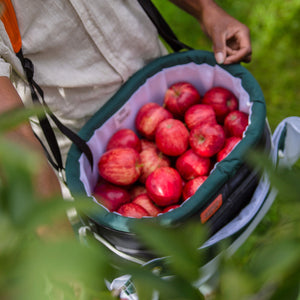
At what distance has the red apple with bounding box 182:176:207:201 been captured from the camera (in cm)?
106

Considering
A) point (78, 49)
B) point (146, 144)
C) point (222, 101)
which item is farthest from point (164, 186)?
point (78, 49)

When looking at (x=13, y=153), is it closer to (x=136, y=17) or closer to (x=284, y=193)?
(x=284, y=193)

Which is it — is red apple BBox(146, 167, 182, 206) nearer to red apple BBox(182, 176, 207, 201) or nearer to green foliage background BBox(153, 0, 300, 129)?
red apple BBox(182, 176, 207, 201)

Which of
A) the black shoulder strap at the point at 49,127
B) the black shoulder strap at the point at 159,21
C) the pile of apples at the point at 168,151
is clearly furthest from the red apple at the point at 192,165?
the black shoulder strap at the point at 159,21

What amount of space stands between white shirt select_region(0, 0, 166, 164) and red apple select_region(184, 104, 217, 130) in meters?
0.29

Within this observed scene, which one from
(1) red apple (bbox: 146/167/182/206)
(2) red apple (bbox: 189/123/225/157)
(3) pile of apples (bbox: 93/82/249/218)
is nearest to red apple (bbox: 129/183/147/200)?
(3) pile of apples (bbox: 93/82/249/218)

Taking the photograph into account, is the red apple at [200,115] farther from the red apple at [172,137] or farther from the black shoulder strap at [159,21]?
the black shoulder strap at [159,21]

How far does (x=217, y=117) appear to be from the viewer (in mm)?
1277

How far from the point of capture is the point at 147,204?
43.8 inches

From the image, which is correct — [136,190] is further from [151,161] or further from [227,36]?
[227,36]

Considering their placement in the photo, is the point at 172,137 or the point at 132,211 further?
the point at 172,137

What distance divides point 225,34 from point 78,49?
1.81ft

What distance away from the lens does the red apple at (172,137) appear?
45.9 inches

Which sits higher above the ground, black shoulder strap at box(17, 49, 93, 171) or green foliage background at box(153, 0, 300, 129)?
black shoulder strap at box(17, 49, 93, 171)
